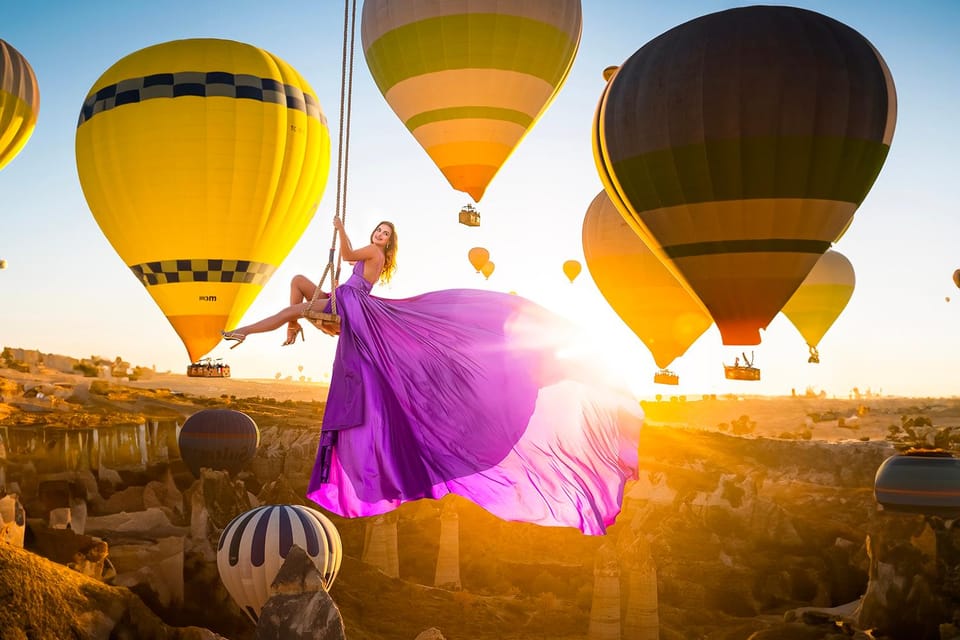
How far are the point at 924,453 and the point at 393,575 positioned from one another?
1909cm

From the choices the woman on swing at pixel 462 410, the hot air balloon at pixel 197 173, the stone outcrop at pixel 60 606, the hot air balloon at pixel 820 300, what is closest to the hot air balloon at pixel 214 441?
the hot air balloon at pixel 197 173

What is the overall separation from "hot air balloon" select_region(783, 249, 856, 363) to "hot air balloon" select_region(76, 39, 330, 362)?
32.2 metres

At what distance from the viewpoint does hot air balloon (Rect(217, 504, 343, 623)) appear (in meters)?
23.1

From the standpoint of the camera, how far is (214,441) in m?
41.1

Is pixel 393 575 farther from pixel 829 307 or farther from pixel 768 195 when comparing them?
pixel 829 307

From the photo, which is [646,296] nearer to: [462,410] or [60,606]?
[60,606]

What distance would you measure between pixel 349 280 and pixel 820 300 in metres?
50.7

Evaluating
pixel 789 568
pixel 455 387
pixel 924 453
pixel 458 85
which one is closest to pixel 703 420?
pixel 789 568

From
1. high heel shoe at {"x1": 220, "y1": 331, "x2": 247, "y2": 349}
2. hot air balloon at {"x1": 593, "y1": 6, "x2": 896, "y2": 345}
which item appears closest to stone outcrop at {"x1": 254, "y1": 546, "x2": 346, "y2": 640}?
high heel shoe at {"x1": 220, "y1": 331, "x2": 247, "y2": 349}

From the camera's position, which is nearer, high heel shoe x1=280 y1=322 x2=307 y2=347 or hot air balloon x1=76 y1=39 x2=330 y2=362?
high heel shoe x1=280 y1=322 x2=307 y2=347

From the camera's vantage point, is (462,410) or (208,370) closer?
(462,410)

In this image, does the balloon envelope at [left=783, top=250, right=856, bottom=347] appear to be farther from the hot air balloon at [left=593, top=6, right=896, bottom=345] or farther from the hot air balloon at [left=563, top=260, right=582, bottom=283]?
the hot air balloon at [left=593, top=6, right=896, bottom=345]

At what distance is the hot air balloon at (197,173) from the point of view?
30422mm

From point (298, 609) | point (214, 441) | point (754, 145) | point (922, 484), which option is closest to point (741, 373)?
point (754, 145)
